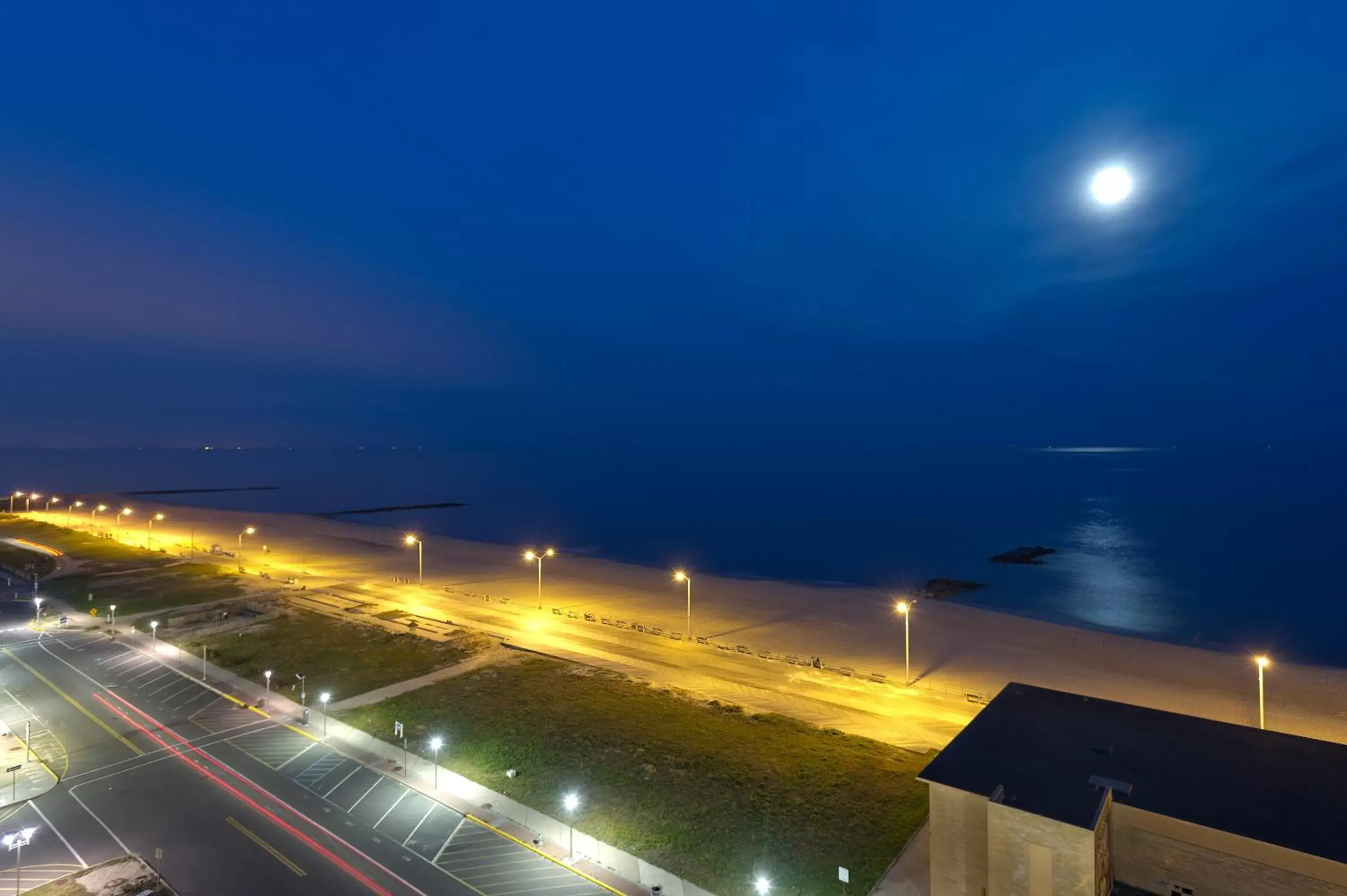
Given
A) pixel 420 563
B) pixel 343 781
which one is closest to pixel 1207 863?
pixel 343 781

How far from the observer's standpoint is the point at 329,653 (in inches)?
1759

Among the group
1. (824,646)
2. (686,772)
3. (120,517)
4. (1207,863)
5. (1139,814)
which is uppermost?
(120,517)

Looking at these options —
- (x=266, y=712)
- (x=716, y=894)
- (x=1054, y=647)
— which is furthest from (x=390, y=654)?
(x=1054, y=647)

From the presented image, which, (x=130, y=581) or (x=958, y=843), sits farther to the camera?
(x=130, y=581)

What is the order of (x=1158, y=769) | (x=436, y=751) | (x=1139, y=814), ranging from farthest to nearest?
(x=436, y=751), (x=1158, y=769), (x=1139, y=814)

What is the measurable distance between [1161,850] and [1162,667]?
40439 millimetres

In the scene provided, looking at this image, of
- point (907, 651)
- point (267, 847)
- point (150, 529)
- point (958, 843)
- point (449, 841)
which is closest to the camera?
point (958, 843)

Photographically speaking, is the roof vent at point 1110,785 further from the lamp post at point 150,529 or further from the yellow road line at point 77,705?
the lamp post at point 150,529

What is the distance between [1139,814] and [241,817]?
102ft

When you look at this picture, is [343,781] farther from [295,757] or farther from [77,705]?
[77,705]

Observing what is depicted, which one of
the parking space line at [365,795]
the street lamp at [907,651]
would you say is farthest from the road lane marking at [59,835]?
the street lamp at [907,651]

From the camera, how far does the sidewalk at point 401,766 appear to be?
72.7 feet

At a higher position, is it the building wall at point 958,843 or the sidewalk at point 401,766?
the building wall at point 958,843

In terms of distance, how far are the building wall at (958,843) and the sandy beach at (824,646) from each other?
40.5ft
